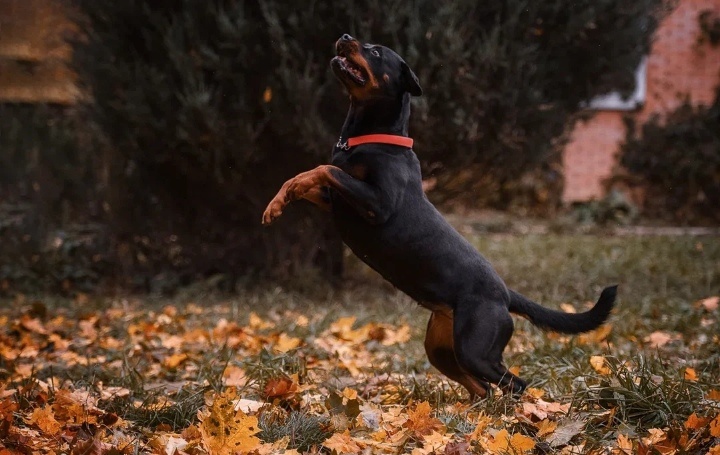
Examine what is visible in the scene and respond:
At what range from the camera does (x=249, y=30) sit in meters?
5.38

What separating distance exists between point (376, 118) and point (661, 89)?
1010 cm

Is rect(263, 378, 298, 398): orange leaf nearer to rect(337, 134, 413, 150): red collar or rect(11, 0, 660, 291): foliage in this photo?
rect(337, 134, 413, 150): red collar

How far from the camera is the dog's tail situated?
313cm

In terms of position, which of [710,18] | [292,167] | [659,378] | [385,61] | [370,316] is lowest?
[370,316]

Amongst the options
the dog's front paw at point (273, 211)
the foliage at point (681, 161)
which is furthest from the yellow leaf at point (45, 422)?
the foliage at point (681, 161)

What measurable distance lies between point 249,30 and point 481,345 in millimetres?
3212

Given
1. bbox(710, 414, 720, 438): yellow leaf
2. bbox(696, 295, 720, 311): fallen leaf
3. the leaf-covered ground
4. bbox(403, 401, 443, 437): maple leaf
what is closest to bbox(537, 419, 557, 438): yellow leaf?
the leaf-covered ground

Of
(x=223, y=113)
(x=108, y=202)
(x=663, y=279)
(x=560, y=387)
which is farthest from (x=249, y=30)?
(x=663, y=279)

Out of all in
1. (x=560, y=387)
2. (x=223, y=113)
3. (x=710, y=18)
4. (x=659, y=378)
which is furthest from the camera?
(x=710, y=18)

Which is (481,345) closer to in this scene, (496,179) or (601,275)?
(496,179)

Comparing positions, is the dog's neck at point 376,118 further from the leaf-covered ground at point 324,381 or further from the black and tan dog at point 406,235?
the leaf-covered ground at point 324,381

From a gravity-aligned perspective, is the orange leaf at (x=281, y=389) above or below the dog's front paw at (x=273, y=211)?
below

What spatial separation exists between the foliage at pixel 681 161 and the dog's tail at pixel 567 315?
28.1 feet

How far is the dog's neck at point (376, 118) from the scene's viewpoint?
321cm
